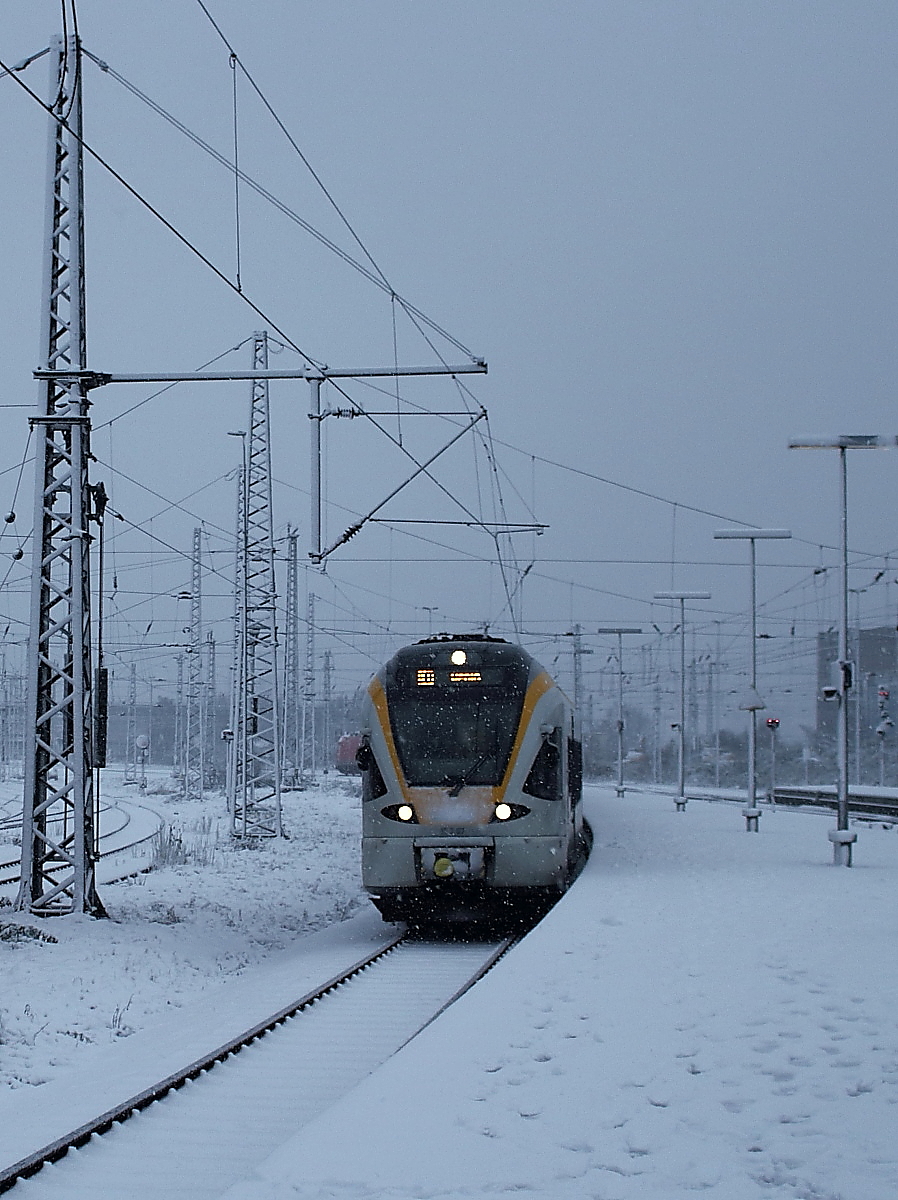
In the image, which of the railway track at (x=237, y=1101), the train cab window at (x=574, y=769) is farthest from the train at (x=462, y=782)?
the railway track at (x=237, y=1101)

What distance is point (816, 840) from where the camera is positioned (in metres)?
25.5

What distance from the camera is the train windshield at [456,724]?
594 inches

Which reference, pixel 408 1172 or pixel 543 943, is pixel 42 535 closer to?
pixel 543 943

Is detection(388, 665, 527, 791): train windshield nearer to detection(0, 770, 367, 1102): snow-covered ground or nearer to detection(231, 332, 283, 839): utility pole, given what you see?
detection(0, 770, 367, 1102): snow-covered ground

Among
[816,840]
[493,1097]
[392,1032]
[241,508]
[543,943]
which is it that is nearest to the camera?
[493,1097]

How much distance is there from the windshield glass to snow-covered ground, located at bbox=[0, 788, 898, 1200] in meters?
1.78

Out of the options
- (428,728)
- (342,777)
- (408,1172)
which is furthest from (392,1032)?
(342,777)

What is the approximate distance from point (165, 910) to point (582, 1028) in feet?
30.8

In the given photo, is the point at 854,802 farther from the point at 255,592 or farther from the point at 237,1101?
the point at 237,1101

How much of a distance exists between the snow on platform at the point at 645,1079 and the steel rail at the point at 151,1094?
47.5 inches

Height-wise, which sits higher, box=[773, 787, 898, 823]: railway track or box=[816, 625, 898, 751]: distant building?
box=[816, 625, 898, 751]: distant building

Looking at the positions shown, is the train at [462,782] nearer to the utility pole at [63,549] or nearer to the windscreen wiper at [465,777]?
the windscreen wiper at [465,777]

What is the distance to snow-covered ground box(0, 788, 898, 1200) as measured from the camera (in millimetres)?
5738

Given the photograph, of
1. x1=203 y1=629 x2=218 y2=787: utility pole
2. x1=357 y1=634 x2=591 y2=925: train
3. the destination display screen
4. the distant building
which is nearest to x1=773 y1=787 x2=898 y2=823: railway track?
the distant building
